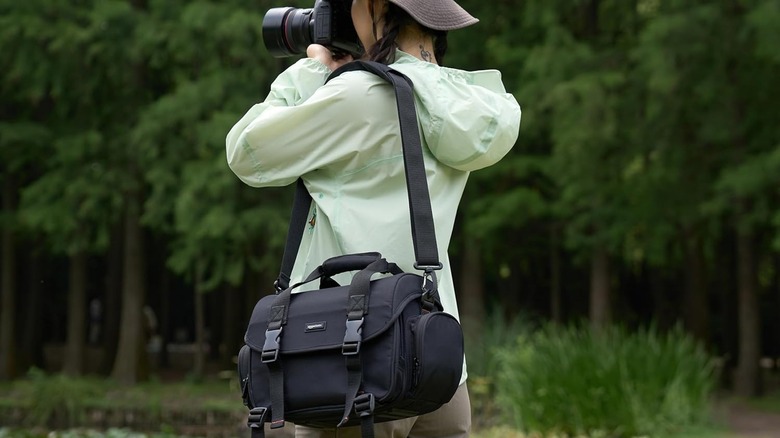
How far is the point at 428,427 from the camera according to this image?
90.6 inches

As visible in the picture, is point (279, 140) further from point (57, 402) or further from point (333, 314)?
point (57, 402)

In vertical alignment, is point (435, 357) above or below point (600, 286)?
above

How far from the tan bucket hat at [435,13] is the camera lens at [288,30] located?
0.31 m

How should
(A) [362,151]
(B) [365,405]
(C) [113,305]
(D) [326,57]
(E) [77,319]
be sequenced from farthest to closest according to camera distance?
(C) [113,305], (E) [77,319], (D) [326,57], (A) [362,151], (B) [365,405]

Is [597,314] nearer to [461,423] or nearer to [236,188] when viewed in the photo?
[236,188]

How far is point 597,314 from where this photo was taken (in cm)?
1534

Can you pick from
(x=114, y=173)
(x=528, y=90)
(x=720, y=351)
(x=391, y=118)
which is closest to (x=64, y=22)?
(x=114, y=173)

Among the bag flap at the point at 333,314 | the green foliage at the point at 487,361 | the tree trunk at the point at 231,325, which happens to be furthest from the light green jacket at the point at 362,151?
the tree trunk at the point at 231,325

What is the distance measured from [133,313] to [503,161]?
7940 mm

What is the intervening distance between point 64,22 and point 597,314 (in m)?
9.10

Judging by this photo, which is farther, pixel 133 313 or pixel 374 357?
pixel 133 313

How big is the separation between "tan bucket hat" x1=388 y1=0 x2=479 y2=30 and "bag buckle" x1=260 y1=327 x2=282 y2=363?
71 centimetres

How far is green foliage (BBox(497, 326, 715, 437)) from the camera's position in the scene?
9.09 m

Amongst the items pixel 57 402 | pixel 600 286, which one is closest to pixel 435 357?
pixel 600 286
